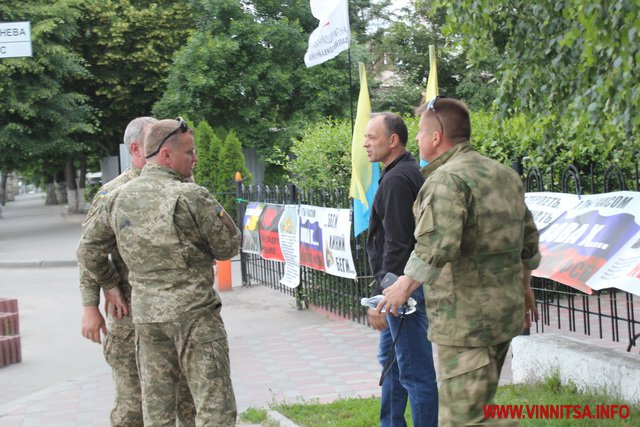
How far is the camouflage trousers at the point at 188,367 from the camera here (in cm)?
375

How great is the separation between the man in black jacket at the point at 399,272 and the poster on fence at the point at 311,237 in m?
4.51

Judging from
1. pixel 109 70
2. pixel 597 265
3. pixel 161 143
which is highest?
pixel 109 70

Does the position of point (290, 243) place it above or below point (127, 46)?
below

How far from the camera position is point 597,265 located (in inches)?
195

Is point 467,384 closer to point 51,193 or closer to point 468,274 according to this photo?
point 468,274

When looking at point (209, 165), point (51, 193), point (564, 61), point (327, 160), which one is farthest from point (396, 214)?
point (51, 193)

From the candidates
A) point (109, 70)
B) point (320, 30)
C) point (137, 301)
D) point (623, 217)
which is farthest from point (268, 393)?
point (109, 70)

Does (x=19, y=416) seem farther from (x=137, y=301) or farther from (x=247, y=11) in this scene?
(x=247, y=11)

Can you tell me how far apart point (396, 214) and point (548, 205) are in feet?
6.88

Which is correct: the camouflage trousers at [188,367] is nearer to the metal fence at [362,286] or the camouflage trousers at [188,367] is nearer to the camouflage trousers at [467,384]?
the camouflage trousers at [467,384]

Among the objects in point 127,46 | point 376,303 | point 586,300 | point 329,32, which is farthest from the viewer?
point 127,46

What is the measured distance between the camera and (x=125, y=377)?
4391 millimetres

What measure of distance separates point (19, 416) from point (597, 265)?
455 cm

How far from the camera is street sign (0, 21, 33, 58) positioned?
8.30 meters
